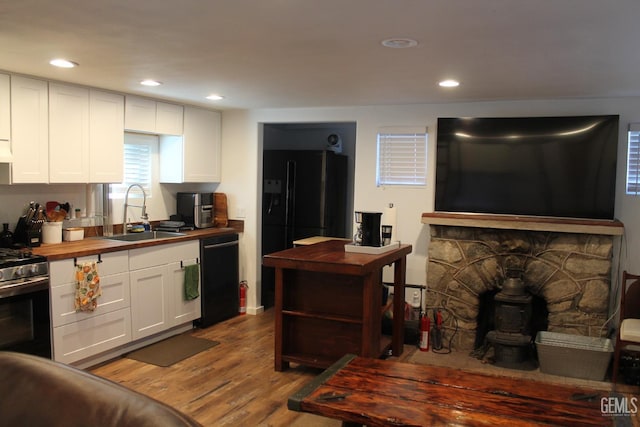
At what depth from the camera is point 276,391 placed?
3.61 m

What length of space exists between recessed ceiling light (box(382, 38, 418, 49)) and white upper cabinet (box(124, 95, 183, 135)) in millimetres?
2742

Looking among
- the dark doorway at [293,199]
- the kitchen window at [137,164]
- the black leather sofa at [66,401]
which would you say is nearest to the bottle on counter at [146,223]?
the kitchen window at [137,164]

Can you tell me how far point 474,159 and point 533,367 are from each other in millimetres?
1849

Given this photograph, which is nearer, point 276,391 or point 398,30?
point 398,30

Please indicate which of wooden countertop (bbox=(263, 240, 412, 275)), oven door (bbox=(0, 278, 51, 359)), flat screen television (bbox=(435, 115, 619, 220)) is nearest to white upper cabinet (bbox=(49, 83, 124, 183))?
oven door (bbox=(0, 278, 51, 359))

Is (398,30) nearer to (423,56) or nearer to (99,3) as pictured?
(423,56)

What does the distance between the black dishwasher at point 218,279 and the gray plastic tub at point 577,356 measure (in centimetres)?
300

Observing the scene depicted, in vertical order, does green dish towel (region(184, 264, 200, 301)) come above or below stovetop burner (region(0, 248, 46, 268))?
below

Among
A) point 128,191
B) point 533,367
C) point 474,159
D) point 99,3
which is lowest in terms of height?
point 533,367

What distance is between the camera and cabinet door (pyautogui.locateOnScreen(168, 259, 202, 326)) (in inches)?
183

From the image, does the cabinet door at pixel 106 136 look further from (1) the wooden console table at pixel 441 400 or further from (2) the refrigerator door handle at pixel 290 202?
(1) the wooden console table at pixel 441 400

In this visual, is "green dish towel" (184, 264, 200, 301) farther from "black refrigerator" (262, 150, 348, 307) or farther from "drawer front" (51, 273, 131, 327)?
"black refrigerator" (262, 150, 348, 307)

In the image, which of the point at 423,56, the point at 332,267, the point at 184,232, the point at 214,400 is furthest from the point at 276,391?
the point at 423,56

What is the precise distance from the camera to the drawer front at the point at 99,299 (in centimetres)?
358
